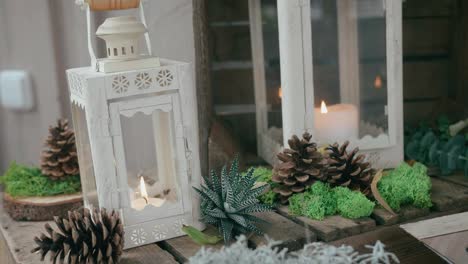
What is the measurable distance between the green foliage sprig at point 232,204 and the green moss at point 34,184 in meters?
0.29

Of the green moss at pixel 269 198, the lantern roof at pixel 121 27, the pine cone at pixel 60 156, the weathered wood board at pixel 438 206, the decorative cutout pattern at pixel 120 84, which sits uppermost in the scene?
the lantern roof at pixel 121 27

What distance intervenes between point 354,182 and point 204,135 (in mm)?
312

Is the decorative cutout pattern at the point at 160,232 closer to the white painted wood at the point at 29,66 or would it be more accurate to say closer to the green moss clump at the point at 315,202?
the green moss clump at the point at 315,202

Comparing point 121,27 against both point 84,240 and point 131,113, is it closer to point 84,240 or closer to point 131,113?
point 131,113

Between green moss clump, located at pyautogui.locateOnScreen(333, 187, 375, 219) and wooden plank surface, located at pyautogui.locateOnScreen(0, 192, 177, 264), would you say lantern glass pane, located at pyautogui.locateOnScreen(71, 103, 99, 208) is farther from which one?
green moss clump, located at pyautogui.locateOnScreen(333, 187, 375, 219)

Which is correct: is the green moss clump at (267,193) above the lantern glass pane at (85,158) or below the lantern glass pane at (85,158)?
below

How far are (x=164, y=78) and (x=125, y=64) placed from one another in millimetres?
58

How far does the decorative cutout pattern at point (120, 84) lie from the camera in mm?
785

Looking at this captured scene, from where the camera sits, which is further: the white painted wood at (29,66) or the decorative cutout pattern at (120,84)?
the white painted wood at (29,66)

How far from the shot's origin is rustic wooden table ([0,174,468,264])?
2.47 ft

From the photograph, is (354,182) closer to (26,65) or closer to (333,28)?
(333,28)

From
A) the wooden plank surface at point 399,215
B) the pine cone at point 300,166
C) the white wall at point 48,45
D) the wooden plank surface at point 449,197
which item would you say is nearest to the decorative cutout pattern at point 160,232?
the pine cone at point 300,166

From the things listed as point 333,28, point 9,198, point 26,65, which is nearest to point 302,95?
point 333,28

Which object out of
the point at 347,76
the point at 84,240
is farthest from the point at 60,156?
the point at 347,76
